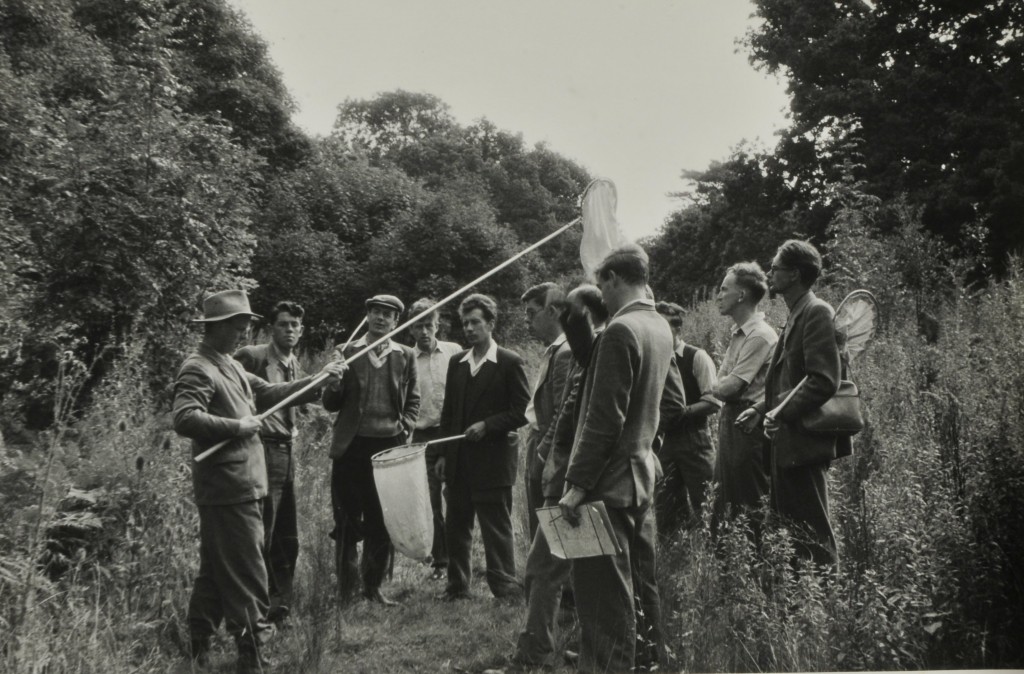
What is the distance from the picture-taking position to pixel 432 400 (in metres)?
6.14

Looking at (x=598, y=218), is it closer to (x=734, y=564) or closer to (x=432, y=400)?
(x=734, y=564)

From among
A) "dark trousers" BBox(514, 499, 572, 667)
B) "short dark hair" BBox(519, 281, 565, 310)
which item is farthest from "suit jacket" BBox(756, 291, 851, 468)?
"short dark hair" BBox(519, 281, 565, 310)

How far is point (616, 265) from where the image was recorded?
317 cm

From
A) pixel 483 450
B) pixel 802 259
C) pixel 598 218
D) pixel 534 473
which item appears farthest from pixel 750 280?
pixel 483 450

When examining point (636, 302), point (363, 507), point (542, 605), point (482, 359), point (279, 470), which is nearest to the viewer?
point (636, 302)

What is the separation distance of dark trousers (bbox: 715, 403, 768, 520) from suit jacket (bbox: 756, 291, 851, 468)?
623 millimetres

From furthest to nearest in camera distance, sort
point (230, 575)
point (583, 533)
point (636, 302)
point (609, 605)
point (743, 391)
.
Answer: point (743, 391)
point (230, 575)
point (636, 302)
point (609, 605)
point (583, 533)

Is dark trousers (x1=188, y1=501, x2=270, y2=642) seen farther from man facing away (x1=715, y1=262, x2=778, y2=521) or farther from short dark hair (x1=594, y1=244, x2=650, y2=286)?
man facing away (x1=715, y1=262, x2=778, y2=521)

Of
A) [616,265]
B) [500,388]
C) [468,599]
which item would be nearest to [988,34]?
[616,265]

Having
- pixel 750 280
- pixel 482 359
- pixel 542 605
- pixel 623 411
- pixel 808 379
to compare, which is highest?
pixel 750 280

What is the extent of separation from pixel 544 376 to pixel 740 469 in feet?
3.80

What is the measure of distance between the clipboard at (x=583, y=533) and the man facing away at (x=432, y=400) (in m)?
2.68

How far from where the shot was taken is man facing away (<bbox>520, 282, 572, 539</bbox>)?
4.13 m

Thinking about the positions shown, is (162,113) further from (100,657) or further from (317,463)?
(100,657)
